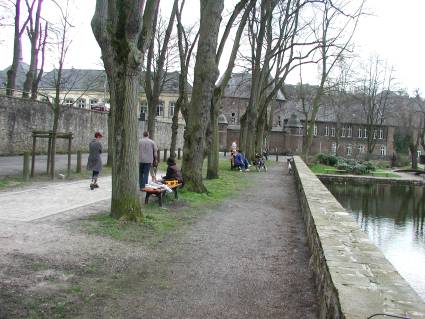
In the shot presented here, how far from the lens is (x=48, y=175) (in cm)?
1675

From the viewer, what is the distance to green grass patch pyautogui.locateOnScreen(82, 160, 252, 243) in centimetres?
812

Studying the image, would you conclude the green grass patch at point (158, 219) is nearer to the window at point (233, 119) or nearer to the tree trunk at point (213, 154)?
the tree trunk at point (213, 154)

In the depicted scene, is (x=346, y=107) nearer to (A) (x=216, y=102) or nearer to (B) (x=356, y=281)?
(A) (x=216, y=102)

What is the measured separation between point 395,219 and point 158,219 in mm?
13625

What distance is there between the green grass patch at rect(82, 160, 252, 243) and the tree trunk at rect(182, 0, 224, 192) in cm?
62

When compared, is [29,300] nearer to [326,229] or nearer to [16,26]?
[326,229]

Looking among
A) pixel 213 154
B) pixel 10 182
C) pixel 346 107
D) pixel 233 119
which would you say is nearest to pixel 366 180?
pixel 213 154

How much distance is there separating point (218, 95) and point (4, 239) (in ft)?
36.4

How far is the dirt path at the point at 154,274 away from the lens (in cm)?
495

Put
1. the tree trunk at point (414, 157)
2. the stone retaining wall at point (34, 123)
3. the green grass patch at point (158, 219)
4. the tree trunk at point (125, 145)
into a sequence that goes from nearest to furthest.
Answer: the green grass patch at point (158, 219), the tree trunk at point (125, 145), the stone retaining wall at point (34, 123), the tree trunk at point (414, 157)

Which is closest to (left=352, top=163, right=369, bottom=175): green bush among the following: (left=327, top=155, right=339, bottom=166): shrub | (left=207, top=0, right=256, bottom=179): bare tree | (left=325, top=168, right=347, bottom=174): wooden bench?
(left=325, top=168, right=347, bottom=174): wooden bench

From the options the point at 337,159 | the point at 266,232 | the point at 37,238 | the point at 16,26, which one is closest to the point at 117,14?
the point at 37,238

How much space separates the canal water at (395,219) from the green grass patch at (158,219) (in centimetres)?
461

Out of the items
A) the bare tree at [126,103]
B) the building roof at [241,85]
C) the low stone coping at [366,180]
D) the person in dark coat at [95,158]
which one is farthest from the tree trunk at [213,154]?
the low stone coping at [366,180]
